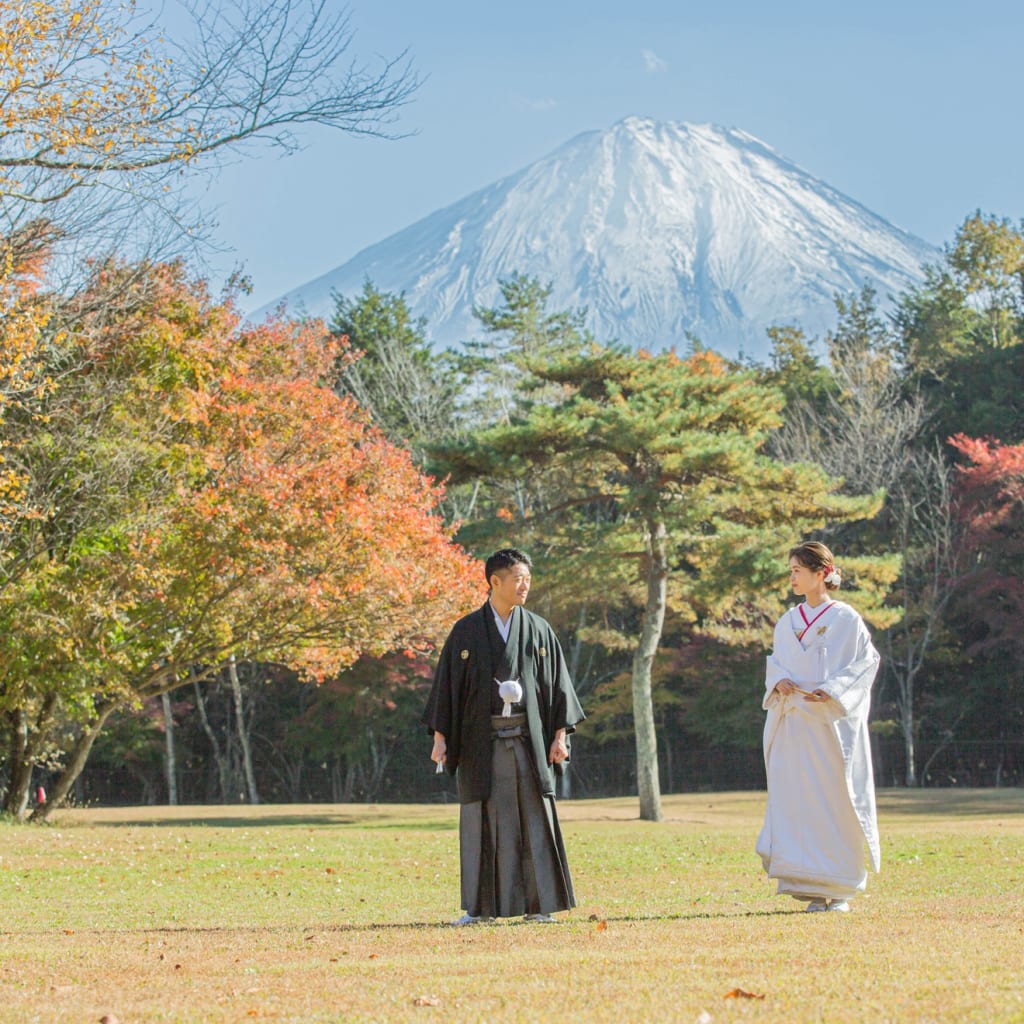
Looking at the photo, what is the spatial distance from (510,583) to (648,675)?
1501cm

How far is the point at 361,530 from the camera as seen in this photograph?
699 inches

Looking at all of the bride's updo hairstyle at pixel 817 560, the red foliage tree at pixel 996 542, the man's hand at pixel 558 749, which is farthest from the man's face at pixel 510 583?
the red foliage tree at pixel 996 542

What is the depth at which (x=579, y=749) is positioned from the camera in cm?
3431

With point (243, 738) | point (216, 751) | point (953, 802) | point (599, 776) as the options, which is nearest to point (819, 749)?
point (953, 802)

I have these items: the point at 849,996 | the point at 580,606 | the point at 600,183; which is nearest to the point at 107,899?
the point at 849,996

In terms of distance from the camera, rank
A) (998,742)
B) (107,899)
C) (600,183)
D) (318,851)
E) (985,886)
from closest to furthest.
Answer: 1. (985,886)
2. (107,899)
3. (318,851)
4. (998,742)
5. (600,183)

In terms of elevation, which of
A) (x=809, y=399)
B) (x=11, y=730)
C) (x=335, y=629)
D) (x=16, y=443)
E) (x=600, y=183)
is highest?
(x=600, y=183)

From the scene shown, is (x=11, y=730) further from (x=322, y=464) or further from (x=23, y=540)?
(x=322, y=464)

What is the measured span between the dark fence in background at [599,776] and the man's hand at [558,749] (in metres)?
25.0

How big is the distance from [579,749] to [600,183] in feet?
385

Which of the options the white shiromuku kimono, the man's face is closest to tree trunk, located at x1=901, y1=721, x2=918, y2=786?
the white shiromuku kimono

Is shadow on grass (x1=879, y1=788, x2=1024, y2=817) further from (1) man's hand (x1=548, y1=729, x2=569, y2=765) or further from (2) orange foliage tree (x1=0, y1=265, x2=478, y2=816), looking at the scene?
(1) man's hand (x1=548, y1=729, x2=569, y2=765)

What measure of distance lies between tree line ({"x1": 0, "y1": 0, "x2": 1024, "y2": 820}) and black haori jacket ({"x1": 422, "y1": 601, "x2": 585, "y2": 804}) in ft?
17.8

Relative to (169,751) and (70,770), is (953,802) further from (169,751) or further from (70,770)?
(169,751)
